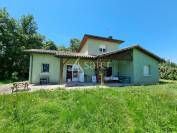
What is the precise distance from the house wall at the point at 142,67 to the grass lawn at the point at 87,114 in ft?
28.7

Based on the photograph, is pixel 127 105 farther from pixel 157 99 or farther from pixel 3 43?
pixel 3 43

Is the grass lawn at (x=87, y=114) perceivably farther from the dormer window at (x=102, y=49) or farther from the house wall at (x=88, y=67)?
the dormer window at (x=102, y=49)

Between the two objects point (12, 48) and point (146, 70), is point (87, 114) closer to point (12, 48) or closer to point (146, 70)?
point (146, 70)

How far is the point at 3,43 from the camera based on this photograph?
2508 centimetres

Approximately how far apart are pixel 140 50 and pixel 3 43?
2355 cm

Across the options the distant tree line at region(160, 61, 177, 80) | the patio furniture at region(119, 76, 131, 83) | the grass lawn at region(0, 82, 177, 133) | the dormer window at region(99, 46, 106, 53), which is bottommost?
the grass lawn at region(0, 82, 177, 133)

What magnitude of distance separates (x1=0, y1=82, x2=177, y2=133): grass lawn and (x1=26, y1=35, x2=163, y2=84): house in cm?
759

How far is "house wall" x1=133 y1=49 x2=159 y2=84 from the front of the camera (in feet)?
51.6

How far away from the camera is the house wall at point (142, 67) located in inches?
619

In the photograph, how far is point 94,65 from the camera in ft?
56.5

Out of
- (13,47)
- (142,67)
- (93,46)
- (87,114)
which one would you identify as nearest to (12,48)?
(13,47)

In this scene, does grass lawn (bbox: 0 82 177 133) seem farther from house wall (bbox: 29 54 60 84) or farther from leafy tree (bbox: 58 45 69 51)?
leafy tree (bbox: 58 45 69 51)

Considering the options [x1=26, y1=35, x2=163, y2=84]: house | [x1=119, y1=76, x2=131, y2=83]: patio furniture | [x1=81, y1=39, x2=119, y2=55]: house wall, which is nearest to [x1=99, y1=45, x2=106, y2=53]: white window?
[x1=26, y1=35, x2=163, y2=84]: house

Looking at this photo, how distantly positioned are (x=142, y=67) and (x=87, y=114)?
12.8 metres
